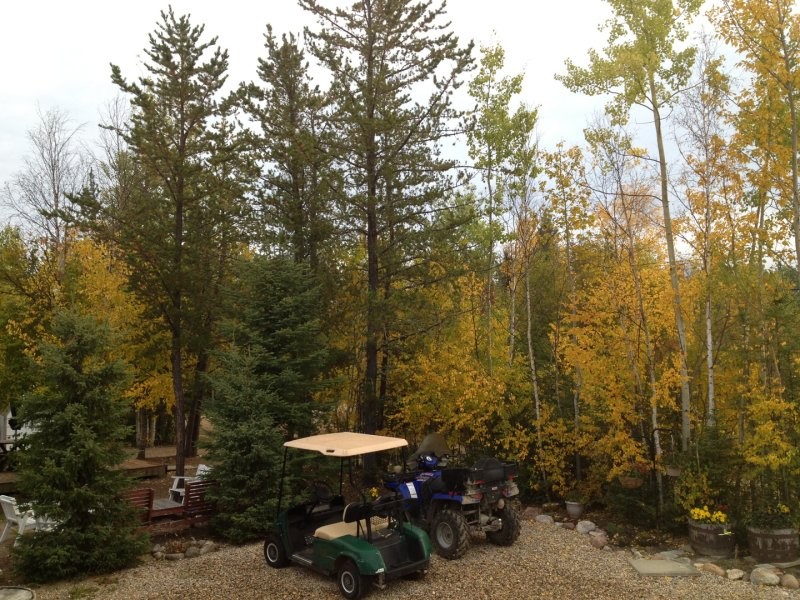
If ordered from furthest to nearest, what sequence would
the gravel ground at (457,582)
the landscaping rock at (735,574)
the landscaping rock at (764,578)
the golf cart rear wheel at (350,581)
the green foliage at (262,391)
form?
the green foliage at (262,391), the landscaping rock at (735,574), the landscaping rock at (764,578), the gravel ground at (457,582), the golf cart rear wheel at (350,581)

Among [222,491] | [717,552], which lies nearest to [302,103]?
[222,491]

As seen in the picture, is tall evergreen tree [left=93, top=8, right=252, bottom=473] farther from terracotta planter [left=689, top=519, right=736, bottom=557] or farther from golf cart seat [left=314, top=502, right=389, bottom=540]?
terracotta planter [left=689, top=519, right=736, bottom=557]

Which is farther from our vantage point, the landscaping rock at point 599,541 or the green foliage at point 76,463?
the landscaping rock at point 599,541

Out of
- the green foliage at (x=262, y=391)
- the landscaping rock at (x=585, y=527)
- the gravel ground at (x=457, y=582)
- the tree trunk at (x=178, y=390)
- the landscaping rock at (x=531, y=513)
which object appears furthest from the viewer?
the tree trunk at (x=178, y=390)

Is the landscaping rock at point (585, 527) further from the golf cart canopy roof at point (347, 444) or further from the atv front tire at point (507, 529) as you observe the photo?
the golf cart canopy roof at point (347, 444)

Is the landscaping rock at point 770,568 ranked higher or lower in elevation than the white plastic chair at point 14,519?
lower

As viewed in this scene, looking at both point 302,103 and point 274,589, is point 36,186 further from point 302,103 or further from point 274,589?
point 274,589

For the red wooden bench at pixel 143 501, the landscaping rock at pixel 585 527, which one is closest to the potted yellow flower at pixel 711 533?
the landscaping rock at pixel 585 527

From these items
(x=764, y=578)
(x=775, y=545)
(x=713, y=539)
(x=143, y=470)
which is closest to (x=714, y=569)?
(x=764, y=578)

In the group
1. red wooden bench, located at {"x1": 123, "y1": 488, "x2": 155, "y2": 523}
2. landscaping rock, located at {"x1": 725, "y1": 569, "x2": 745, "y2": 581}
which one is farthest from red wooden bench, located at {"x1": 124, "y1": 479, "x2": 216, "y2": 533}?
landscaping rock, located at {"x1": 725, "y1": 569, "x2": 745, "y2": 581}

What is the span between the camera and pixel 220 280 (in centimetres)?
1405

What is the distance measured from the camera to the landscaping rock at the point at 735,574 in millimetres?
7129

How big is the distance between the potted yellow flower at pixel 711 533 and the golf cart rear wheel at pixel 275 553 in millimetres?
5663

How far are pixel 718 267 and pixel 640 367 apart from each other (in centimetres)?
206
